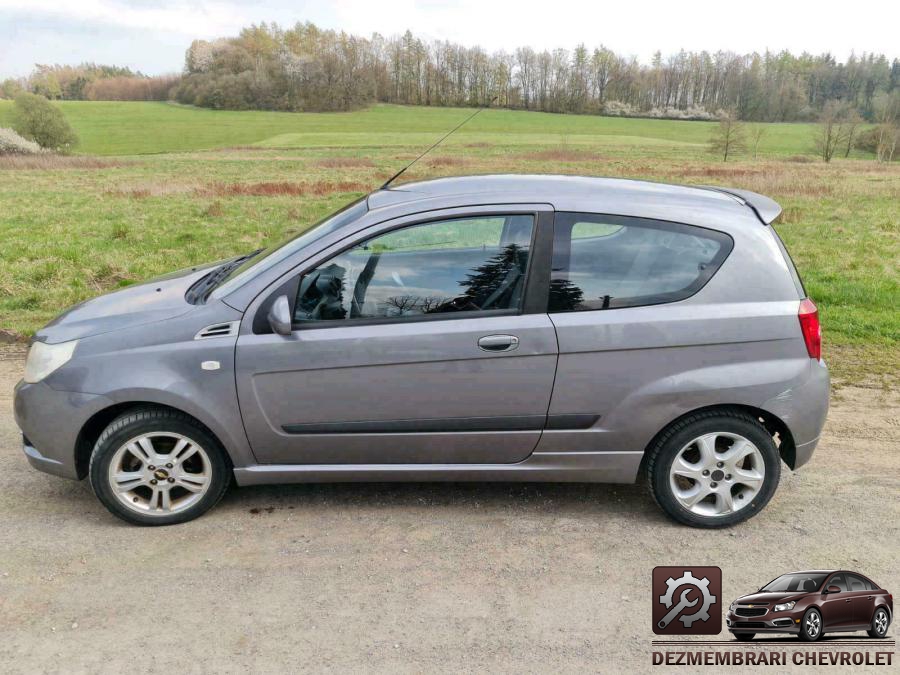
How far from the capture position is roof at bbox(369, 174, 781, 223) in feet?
12.6

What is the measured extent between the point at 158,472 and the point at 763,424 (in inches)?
126

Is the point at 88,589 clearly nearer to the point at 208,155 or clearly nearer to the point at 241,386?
the point at 241,386

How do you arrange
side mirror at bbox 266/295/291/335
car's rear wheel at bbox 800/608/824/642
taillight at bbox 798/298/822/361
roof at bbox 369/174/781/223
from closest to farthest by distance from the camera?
1. car's rear wheel at bbox 800/608/824/642
2. side mirror at bbox 266/295/291/335
3. taillight at bbox 798/298/822/361
4. roof at bbox 369/174/781/223

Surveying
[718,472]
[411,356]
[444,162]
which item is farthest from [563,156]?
[411,356]

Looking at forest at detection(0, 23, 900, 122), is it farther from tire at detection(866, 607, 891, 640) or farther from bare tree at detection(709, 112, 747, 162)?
tire at detection(866, 607, 891, 640)

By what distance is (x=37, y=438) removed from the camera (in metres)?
3.84

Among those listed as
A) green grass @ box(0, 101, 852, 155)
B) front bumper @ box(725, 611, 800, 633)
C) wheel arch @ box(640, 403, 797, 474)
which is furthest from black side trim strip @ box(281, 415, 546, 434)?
green grass @ box(0, 101, 852, 155)

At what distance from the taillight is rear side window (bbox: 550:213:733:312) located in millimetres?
482

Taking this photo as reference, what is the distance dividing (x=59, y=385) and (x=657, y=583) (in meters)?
3.11

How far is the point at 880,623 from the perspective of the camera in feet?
10.1

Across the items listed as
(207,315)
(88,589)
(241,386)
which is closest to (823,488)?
(241,386)

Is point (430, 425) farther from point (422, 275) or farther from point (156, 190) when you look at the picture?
point (156, 190)

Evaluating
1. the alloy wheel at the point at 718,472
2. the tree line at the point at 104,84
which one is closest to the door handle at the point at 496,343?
the alloy wheel at the point at 718,472

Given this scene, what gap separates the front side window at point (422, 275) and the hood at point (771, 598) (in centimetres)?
168
